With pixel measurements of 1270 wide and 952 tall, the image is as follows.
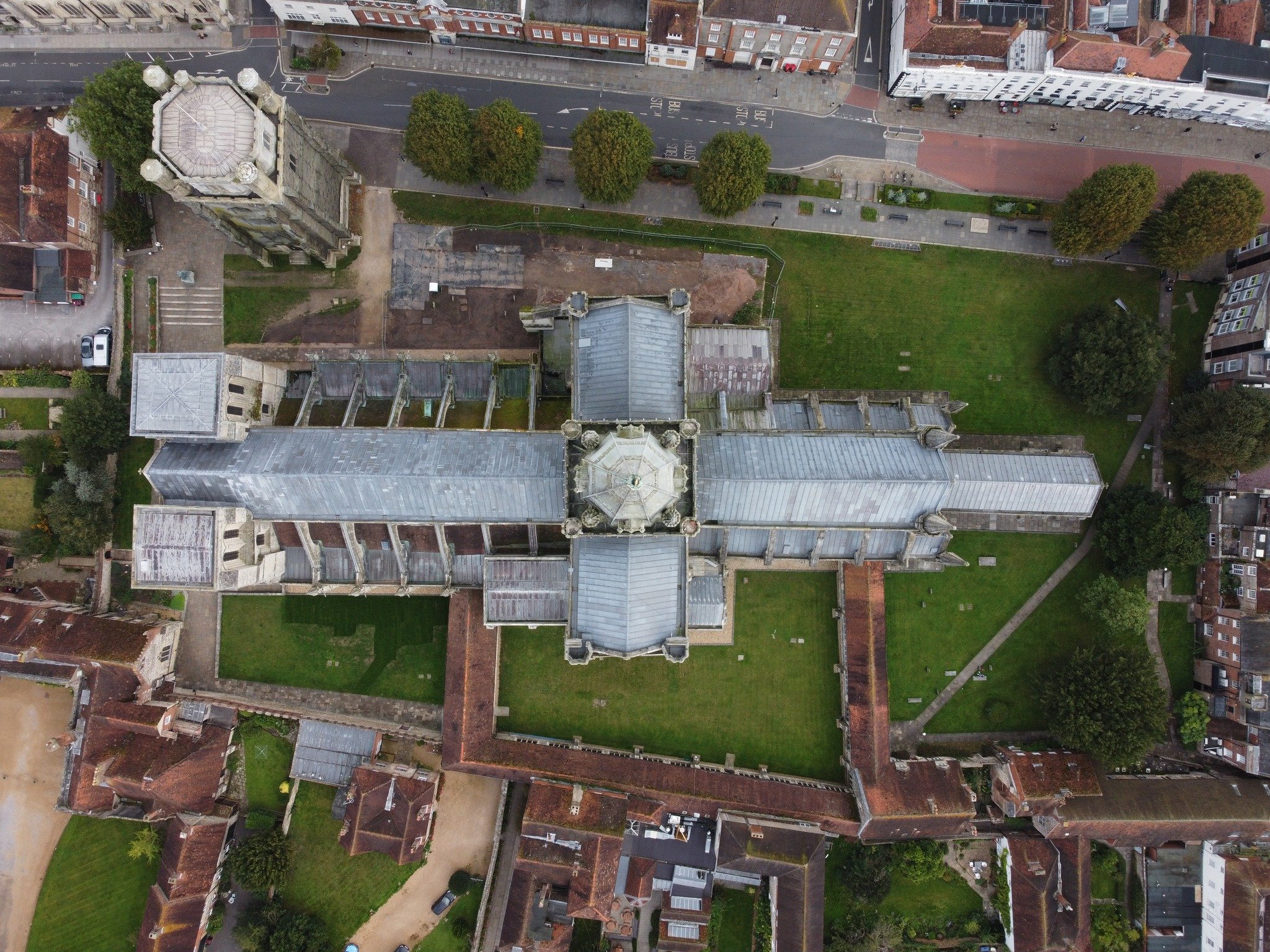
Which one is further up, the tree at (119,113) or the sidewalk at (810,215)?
the tree at (119,113)

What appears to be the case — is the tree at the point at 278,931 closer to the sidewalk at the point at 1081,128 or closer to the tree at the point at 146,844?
the tree at the point at 146,844

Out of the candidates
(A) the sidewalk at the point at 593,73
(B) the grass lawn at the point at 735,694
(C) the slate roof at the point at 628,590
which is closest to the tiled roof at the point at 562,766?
(B) the grass lawn at the point at 735,694

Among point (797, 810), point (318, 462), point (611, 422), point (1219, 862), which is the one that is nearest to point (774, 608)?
point (797, 810)

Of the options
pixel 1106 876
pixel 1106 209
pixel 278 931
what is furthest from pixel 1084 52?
pixel 278 931

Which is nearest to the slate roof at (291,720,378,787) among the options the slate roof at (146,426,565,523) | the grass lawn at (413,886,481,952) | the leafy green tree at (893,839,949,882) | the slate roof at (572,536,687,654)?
the grass lawn at (413,886,481,952)

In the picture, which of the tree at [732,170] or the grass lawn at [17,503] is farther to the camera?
the grass lawn at [17,503]

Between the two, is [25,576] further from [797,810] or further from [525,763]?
[797,810]

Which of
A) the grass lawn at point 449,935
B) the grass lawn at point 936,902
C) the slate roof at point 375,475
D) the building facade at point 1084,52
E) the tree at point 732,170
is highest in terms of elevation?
the building facade at point 1084,52

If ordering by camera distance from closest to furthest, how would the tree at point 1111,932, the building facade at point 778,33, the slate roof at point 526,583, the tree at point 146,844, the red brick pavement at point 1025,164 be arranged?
the slate roof at point 526,583 → the building facade at point 778,33 → the tree at point 146,844 → the tree at point 1111,932 → the red brick pavement at point 1025,164
